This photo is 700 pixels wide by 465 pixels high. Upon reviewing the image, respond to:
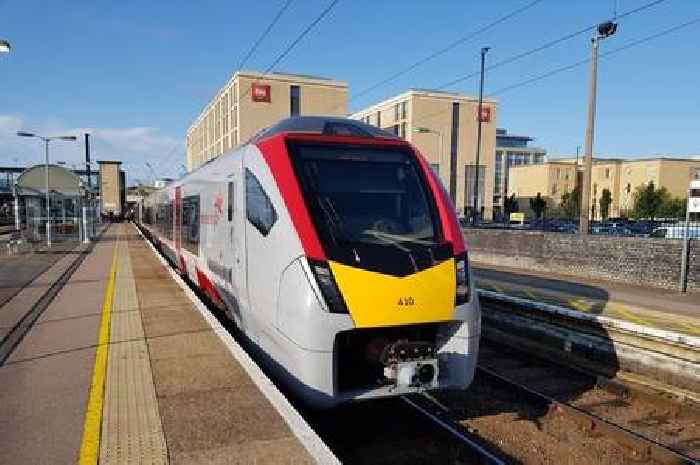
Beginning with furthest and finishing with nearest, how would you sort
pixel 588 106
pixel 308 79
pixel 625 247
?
pixel 308 79 < pixel 588 106 < pixel 625 247

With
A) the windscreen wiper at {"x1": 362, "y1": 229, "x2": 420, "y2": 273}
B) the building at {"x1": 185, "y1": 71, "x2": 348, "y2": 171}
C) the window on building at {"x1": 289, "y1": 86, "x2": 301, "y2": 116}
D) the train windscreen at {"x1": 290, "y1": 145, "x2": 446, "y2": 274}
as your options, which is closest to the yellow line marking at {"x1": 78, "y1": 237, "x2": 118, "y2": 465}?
the train windscreen at {"x1": 290, "y1": 145, "x2": 446, "y2": 274}

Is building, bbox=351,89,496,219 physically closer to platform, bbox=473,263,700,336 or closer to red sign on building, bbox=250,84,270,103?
red sign on building, bbox=250,84,270,103

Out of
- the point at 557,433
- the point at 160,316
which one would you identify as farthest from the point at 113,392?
the point at 557,433

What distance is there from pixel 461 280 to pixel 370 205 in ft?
4.26

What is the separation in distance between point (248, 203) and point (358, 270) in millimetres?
2132

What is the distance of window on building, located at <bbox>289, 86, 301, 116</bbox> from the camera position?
83.9 metres

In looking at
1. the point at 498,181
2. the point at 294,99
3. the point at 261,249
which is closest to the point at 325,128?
the point at 261,249

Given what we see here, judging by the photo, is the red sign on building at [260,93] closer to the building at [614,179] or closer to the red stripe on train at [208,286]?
the building at [614,179]

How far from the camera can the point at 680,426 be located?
253 inches

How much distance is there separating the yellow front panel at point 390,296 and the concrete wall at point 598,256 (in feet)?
40.7

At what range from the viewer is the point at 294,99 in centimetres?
8444

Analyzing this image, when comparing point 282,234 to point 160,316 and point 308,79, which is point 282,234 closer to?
point 160,316

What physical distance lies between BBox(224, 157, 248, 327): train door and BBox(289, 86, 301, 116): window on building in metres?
79.0

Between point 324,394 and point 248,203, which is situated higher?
point 248,203
